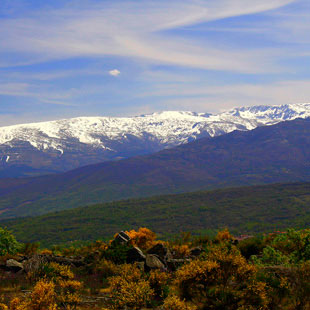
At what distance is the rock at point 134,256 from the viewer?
113ft

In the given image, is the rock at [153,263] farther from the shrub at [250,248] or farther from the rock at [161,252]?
the shrub at [250,248]

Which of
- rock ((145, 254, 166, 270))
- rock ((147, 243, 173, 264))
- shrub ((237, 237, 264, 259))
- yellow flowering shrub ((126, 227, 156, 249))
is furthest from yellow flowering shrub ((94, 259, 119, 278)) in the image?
yellow flowering shrub ((126, 227, 156, 249))

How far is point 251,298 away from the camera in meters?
19.1

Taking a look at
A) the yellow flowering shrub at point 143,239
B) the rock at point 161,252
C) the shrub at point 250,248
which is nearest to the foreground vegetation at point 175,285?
the rock at point 161,252

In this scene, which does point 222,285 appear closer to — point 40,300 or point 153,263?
point 40,300

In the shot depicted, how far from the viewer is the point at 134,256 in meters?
35.1

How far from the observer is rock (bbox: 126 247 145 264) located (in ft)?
113

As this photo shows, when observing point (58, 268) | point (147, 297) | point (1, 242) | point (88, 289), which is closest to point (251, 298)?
point (147, 297)

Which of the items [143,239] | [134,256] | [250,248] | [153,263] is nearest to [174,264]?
[153,263]

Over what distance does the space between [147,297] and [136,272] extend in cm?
405

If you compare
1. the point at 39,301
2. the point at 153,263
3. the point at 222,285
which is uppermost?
the point at 222,285

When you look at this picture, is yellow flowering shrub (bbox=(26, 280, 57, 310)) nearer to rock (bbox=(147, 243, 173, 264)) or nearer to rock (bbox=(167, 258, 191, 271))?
rock (bbox=(167, 258, 191, 271))

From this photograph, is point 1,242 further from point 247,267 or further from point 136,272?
point 247,267

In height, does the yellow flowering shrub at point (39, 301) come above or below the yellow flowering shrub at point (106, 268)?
above
